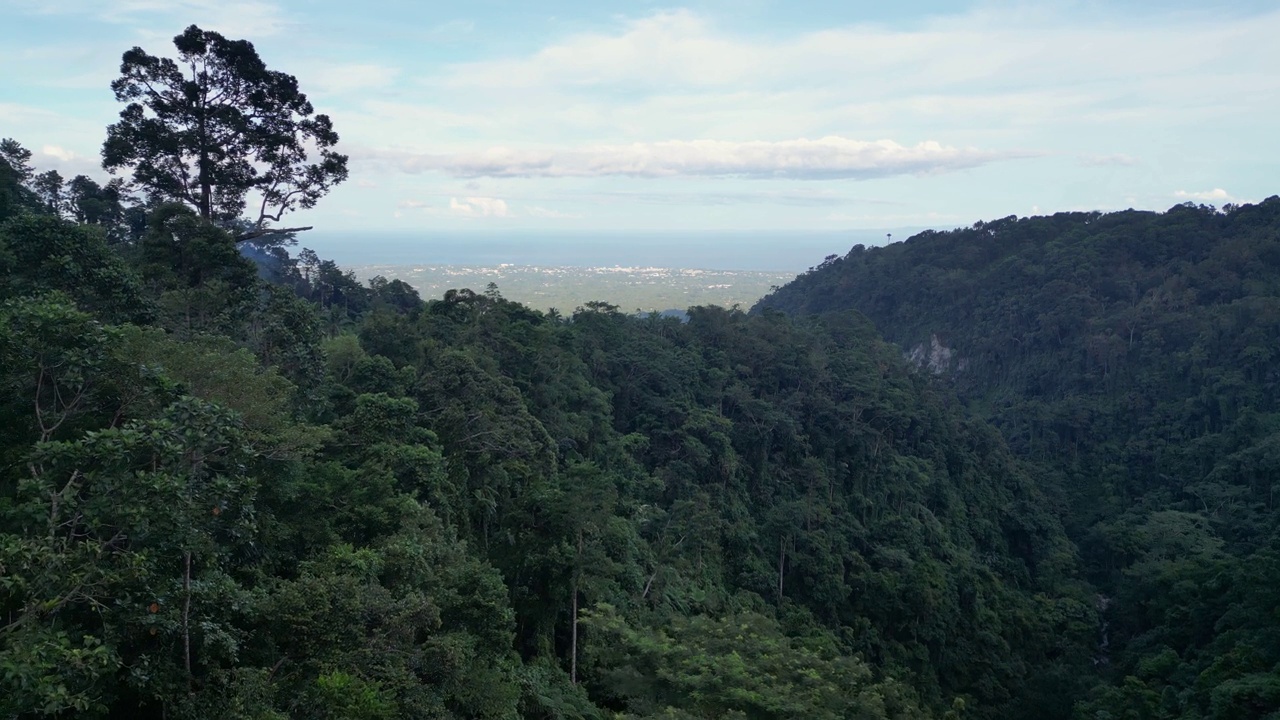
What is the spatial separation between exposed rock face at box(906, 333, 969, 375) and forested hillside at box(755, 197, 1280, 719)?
12cm

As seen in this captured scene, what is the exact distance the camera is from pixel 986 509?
29.6 meters

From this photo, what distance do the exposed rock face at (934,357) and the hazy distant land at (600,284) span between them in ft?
66.5

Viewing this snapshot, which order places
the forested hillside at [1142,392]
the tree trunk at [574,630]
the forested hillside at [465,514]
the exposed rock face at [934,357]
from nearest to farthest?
the forested hillside at [465,514] < the tree trunk at [574,630] < the forested hillside at [1142,392] < the exposed rock face at [934,357]

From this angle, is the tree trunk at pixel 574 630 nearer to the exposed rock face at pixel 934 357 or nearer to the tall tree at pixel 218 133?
the tall tree at pixel 218 133

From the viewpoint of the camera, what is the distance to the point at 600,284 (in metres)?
86.9

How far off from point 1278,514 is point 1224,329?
480 inches

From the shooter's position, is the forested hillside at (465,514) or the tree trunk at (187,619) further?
the tree trunk at (187,619)

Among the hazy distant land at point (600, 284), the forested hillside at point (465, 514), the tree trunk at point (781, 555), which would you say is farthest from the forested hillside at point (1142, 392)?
the hazy distant land at point (600, 284)

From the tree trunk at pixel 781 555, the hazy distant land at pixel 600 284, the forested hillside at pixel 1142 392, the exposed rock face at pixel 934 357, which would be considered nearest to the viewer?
the forested hillside at pixel 1142 392

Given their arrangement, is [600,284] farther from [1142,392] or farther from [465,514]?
[465,514]

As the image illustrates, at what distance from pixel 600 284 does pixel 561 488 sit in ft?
242

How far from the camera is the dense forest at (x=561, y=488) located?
645 cm

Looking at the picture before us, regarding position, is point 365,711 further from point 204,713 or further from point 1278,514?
point 1278,514

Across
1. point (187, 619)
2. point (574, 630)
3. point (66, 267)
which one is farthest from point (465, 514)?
point (187, 619)
